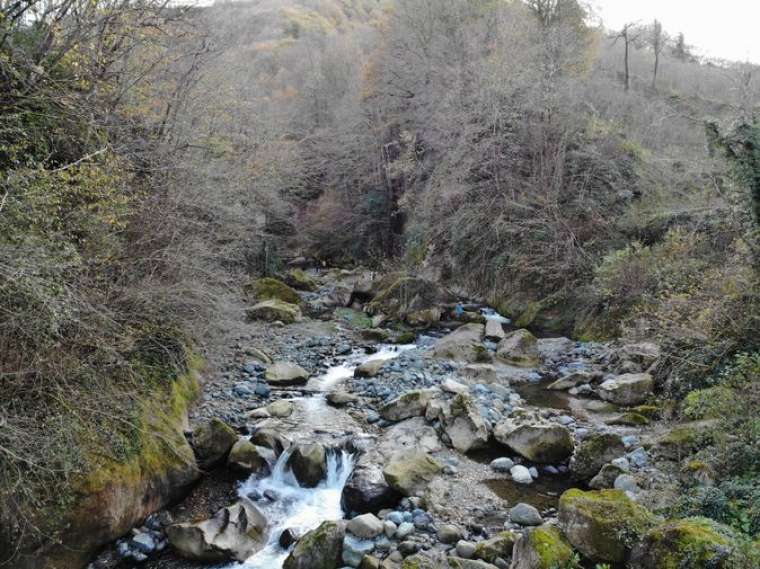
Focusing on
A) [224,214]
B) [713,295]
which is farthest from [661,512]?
[224,214]

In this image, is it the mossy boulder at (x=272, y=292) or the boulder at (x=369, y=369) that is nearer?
the boulder at (x=369, y=369)

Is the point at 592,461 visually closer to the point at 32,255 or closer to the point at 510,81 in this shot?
the point at 32,255

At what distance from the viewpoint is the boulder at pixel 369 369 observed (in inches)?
385

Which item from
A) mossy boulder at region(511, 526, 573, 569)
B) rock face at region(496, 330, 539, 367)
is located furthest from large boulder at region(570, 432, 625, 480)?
rock face at region(496, 330, 539, 367)

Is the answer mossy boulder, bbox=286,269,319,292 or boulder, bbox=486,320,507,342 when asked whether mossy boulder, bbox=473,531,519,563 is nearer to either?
boulder, bbox=486,320,507,342

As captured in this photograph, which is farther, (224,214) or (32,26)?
(224,214)

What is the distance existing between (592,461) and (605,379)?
3378 mm

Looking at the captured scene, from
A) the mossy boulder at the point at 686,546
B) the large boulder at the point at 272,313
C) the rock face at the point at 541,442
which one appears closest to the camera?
the mossy boulder at the point at 686,546

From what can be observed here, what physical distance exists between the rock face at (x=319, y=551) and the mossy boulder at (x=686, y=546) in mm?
2568

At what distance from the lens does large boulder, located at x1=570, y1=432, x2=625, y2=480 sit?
6.25m

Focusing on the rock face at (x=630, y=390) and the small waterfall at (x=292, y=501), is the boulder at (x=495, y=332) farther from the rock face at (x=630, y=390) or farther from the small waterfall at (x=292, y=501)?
the small waterfall at (x=292, y=501)

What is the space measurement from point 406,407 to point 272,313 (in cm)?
703

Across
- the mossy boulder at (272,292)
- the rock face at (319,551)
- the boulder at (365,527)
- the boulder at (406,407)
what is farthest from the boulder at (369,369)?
the mossy boulder at (272,292)

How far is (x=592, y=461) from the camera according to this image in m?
6.28
